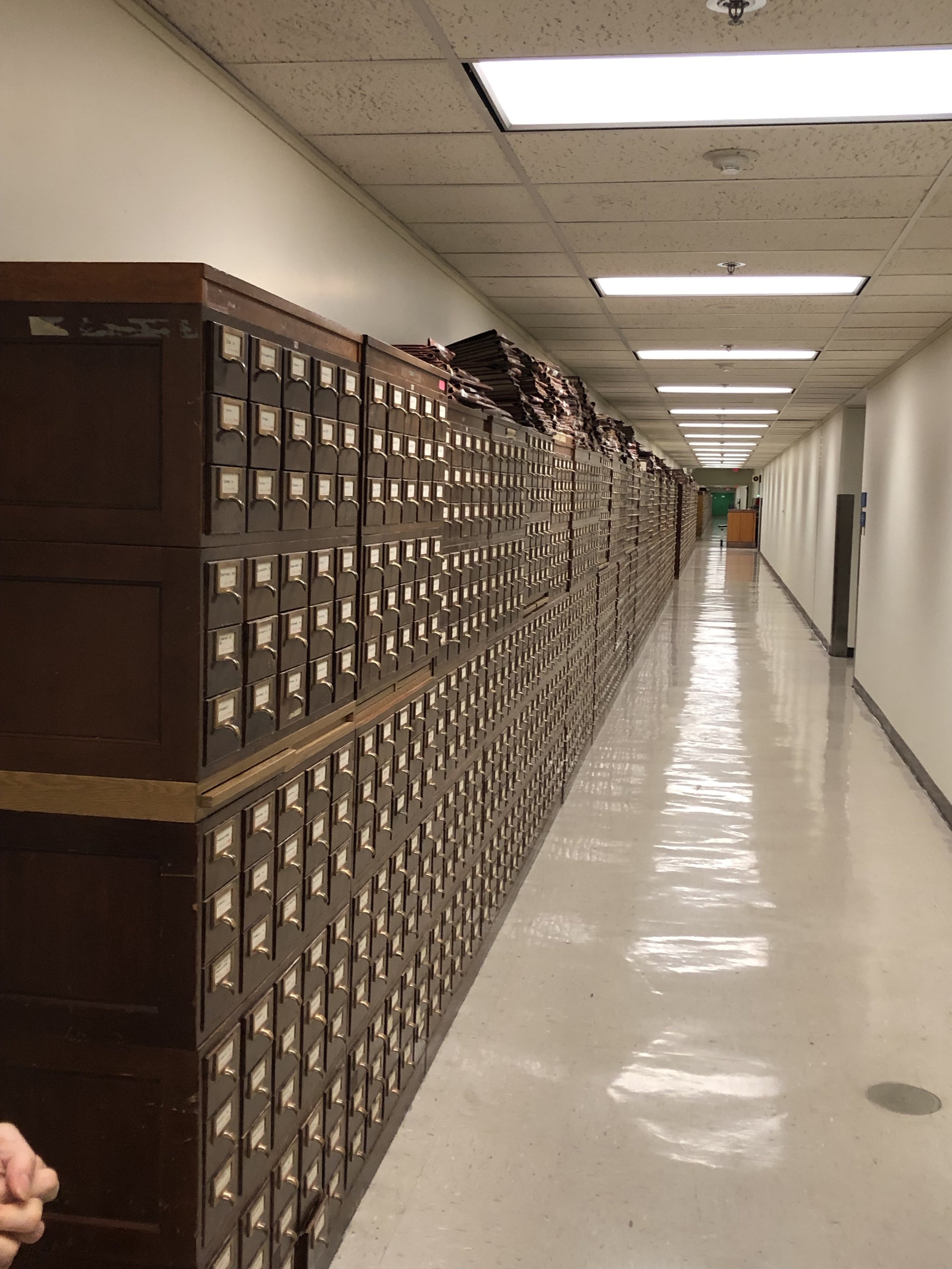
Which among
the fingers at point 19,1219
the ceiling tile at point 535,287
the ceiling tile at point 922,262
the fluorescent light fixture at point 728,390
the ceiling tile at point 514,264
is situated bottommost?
the fingers at point 19,1219

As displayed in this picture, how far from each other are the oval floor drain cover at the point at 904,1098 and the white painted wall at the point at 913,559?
2.91 metres

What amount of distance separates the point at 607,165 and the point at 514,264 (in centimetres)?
155

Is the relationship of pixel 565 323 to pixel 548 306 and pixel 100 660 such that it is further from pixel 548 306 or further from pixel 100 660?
pixel 100 660

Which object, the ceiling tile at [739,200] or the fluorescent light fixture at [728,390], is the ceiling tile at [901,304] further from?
the fluorescent light fixture at [728,390]

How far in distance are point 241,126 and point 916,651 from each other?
5199 mm

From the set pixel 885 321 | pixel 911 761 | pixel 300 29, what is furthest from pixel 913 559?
pixel 300 29

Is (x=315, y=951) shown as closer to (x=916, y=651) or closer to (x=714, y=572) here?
(x=916, y=651)

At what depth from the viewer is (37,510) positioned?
151 centimetres

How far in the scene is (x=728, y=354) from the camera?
7.64 meters

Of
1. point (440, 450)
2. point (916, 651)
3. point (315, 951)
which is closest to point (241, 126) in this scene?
point (440, 450)

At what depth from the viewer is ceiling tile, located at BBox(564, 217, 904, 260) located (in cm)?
410

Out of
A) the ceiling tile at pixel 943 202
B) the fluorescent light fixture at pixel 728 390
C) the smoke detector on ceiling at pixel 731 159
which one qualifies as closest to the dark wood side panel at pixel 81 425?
the smoke detector on ceiling at pixel 731 159

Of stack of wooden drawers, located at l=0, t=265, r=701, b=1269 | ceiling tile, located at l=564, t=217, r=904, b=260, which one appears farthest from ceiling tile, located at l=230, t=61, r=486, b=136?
ceiling tile, located at l=564, t=217, r=904, b=260

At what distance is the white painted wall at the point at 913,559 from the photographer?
19.6 ft
